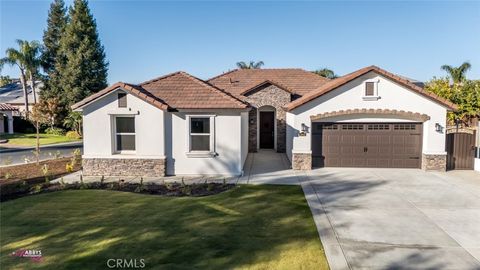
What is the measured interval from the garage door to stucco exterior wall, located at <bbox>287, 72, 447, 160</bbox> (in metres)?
0.36

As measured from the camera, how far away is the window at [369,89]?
14344 millimetres

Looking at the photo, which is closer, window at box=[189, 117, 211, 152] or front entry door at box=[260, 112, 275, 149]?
window at box=[189, 117, 211, 152]

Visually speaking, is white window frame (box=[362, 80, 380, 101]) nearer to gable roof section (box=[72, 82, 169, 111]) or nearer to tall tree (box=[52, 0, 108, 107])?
gable roof section (box=[72, 82, 169, 111])

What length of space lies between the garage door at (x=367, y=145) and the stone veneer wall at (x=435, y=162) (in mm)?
480

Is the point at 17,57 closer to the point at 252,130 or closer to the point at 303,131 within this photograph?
the point at 252,130

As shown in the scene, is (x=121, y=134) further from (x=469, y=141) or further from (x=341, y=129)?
(x=469, y=141)

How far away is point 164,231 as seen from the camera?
6.98m

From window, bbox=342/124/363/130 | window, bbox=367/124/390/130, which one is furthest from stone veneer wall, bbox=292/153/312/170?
window, bbox=367/124/390/130

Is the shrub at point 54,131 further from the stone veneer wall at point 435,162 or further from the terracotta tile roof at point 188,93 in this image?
the stone veneer wall at point 435,162

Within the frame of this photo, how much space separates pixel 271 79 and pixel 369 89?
936 centimetres

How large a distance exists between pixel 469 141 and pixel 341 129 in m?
5.95

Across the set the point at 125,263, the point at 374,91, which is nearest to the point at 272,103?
the point at 374,91

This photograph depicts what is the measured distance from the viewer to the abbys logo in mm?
5453

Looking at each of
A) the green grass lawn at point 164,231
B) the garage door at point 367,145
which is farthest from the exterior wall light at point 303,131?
Answer: the green grass lawn at point 164,231
